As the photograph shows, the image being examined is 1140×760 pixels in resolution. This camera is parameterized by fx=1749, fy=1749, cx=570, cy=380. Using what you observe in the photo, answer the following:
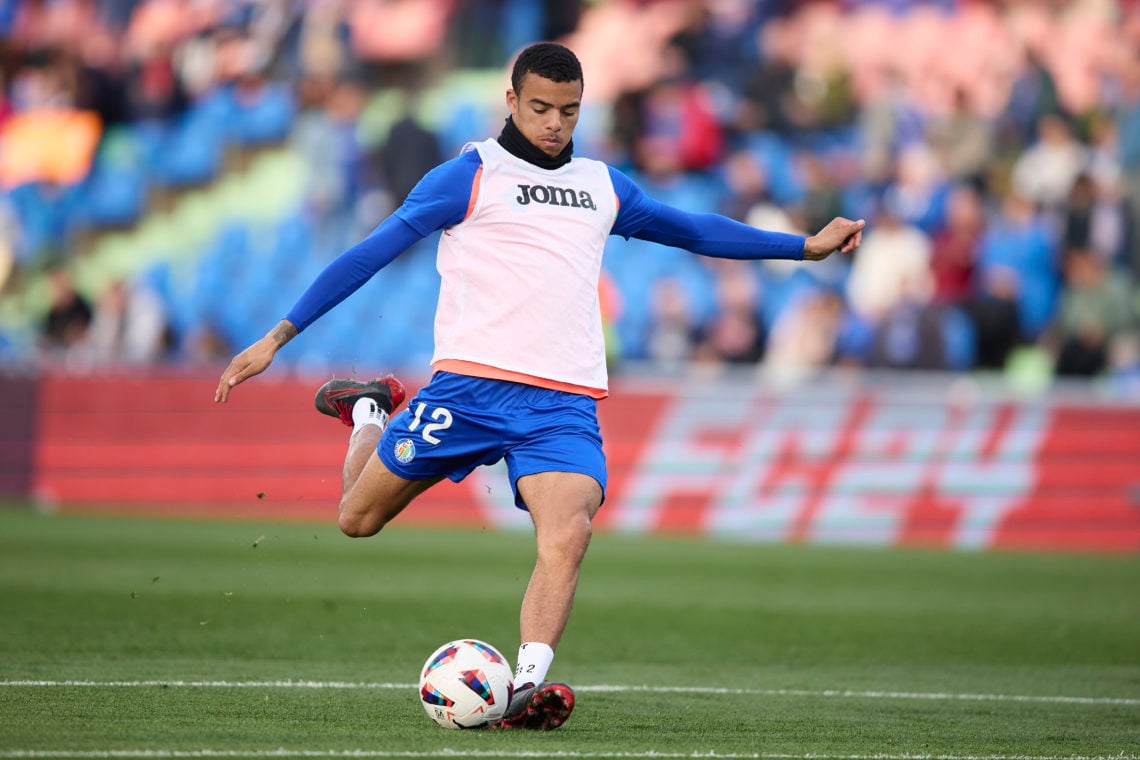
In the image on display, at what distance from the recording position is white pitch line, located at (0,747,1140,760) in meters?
5.48

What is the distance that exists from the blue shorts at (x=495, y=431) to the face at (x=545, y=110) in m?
0.97

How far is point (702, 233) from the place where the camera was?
7406 mm

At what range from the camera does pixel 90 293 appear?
25.5 m

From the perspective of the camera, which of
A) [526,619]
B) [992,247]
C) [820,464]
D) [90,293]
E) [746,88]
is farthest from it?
[90,293]

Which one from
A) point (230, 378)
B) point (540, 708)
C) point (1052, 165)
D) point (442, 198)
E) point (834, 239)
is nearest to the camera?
point (540, 708)

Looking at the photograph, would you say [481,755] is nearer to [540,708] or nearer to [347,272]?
[540,708]

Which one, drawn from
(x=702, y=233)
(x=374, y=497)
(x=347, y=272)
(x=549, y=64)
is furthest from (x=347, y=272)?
(x=702, y=233)

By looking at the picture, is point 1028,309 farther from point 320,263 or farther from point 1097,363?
point 320,263

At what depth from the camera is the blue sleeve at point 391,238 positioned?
6699 millimetres

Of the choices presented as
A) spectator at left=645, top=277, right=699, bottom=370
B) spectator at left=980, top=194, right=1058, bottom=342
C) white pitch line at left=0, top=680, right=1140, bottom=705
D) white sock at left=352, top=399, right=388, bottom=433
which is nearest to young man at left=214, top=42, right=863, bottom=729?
white sock at left=352, top=399, right=388, bottom=433

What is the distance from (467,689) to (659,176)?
49.6ft

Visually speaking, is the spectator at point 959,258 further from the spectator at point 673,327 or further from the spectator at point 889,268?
the spectator at point 673,327

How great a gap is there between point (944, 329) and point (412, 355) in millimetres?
6762

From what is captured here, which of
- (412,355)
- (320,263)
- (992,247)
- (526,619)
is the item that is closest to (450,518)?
(412,355)
